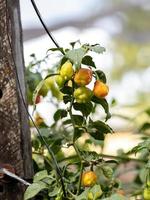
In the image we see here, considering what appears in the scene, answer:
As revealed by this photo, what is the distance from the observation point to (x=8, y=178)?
3.67 ft

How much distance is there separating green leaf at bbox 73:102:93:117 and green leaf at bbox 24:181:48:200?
14 cm

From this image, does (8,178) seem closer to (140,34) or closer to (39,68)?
(39,68)

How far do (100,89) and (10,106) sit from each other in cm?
18

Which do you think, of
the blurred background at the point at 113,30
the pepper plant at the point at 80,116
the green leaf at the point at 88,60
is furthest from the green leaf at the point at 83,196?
the blurred background at the point at 113,30

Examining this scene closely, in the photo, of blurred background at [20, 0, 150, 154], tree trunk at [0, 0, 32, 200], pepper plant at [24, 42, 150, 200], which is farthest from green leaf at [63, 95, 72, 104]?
blurred background at [20, 0, 150, 154]

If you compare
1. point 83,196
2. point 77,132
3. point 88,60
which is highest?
point 88,60

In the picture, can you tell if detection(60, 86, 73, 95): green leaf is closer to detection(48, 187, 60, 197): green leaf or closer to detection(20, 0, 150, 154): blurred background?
detection(48, 187, 60, 197): green leaf

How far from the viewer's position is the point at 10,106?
1127 millimetres

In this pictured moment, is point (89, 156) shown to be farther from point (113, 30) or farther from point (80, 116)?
point (113, 30)

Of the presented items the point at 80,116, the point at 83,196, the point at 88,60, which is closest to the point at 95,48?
the point at 88,60

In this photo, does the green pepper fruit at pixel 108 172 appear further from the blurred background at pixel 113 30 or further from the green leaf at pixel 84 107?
the blurred background at pixel 113 30

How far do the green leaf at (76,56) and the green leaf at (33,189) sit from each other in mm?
224

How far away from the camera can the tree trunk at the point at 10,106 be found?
3.68ft

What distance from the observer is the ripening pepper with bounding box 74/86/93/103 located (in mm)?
1031
